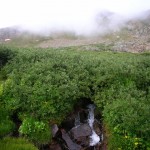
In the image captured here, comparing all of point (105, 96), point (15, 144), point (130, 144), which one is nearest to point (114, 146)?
point (130, 144)

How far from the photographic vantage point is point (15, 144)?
20.7 metres

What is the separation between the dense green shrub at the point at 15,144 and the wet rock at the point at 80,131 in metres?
3.51

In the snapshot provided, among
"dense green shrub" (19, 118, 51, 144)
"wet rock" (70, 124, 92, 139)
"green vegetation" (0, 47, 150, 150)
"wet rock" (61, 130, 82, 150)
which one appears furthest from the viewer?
"wet rock" (70, 124, 92, 139)

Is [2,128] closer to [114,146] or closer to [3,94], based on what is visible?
[3,94]

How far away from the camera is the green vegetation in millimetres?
21734

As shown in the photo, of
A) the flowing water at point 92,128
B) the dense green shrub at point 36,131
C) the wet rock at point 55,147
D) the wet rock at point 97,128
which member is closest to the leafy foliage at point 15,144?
the dense green shrub at point 36,131

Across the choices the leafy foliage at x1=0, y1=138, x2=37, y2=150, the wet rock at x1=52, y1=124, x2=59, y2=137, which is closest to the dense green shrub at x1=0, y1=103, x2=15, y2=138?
the leafy foliage at x1=0, y1=138, x2=37, y2=150

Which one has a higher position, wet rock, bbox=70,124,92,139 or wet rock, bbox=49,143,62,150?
wet rock, bbox=70,124,92,139

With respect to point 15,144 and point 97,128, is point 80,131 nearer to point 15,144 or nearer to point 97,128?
point 97,128

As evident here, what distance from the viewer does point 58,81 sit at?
2598 cm

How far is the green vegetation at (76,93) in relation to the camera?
2173cm

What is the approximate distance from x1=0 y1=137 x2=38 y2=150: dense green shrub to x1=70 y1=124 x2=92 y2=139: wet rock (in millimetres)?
3508

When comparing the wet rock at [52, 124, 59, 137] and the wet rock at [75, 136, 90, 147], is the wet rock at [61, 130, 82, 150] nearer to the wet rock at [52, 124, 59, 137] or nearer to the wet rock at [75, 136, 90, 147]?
the wet rock at [75, 136, 90, 147]

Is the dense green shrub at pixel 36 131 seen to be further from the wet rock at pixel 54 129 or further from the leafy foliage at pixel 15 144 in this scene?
the leafy foliage at pixel 15 144
